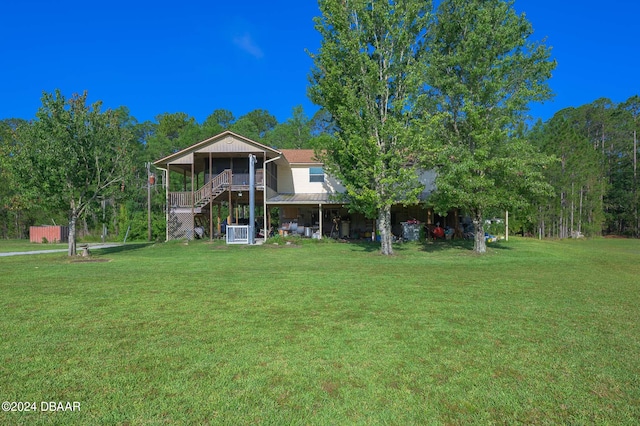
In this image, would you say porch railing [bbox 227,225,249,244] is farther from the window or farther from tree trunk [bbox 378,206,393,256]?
tree trunk [bbox 378,206,393,256]

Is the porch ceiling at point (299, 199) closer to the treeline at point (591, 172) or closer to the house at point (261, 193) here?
the house at point (261, 193)

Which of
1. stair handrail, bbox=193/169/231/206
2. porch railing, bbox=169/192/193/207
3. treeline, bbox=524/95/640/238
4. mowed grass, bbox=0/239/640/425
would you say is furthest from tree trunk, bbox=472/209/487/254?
porch railing, bbox=169/192/193/207

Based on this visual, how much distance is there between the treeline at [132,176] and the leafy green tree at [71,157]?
18 cm

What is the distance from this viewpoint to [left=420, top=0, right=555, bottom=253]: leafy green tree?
15.3 metres

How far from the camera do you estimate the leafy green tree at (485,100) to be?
50.2 feet

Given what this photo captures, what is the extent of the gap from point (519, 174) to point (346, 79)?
8171 millimetres

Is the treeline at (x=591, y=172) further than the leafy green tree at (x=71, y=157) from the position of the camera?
Yes

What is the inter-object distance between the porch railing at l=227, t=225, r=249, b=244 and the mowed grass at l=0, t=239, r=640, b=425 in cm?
A: 1183

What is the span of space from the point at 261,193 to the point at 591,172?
2837 centimetres

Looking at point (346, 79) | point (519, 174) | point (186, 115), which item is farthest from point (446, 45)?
point (186, 115)

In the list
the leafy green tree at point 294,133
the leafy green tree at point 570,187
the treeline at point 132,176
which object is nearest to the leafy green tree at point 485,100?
the treeline at point 132,176

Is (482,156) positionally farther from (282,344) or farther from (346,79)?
(282,344)

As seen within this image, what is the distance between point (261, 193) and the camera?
23.8m

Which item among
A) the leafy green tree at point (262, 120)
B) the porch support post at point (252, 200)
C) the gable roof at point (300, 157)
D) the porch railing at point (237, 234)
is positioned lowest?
the porch railing at point (237, 234)
